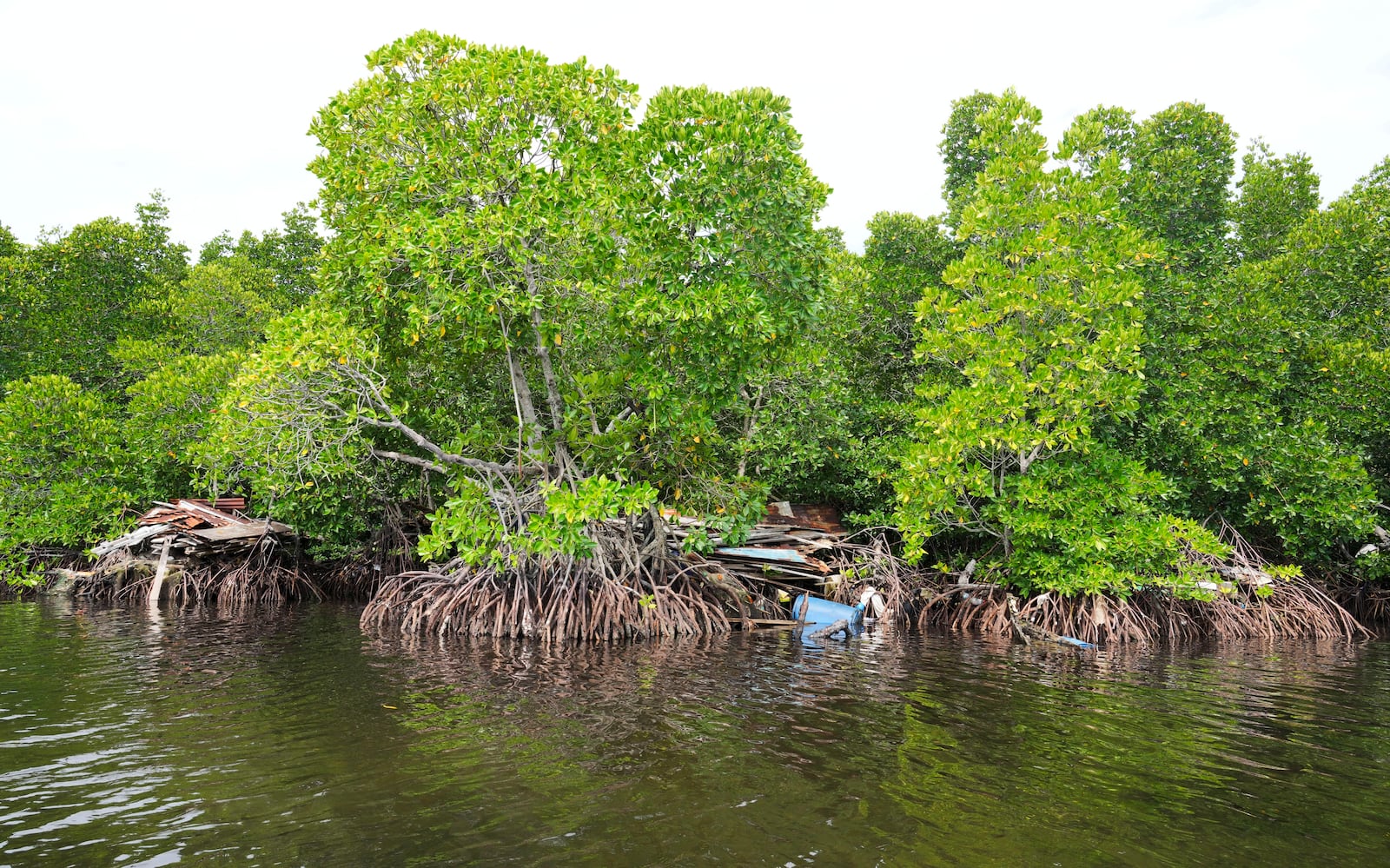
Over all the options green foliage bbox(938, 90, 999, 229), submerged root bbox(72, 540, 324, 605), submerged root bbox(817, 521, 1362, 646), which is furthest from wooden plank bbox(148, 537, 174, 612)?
green foliage bbox(938, 90, 999, 229)

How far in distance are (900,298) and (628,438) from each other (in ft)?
27.0

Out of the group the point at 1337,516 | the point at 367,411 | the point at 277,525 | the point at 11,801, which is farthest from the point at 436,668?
the point at 1337,516

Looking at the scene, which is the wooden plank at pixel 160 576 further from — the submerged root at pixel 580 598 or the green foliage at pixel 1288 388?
the green foliage at pixel 1288 388

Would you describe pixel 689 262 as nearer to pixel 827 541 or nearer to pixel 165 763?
pixel 827 541

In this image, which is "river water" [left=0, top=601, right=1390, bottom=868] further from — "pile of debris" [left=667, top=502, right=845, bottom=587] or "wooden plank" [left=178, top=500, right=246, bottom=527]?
"wooden plank" [left=178, top=500, right=246, bottom=527]

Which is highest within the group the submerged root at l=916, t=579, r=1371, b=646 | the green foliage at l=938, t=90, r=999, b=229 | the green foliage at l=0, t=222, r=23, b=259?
the green foliage at l=938, t=90, r=999, b=229

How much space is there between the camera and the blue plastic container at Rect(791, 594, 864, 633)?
1338 centimetres

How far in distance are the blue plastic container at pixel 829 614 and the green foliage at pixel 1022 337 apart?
5.20 ft

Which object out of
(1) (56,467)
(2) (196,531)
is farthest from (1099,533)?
(1) (56,467)

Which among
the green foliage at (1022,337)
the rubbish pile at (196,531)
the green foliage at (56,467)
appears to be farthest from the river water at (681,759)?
the green foliage at (56,467)

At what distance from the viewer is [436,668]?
32.7ft

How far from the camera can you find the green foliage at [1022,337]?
12703mm

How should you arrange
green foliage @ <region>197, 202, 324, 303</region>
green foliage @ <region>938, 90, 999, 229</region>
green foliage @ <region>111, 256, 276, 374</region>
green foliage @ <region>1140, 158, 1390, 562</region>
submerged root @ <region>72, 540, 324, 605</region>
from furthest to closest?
green foliage @ <region>197, 202, 324, 303</region>, green foliage @ <region>111, 256, 276, 374</region>, green foliage @ <region>938, 90, 999, 229</region>, submerged root @ <region>72, 540, 324, 605</region>, green foliage @ <region>1140, 158, 1390, 562</region>

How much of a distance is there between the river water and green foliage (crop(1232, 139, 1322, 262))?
1330 centimetres
